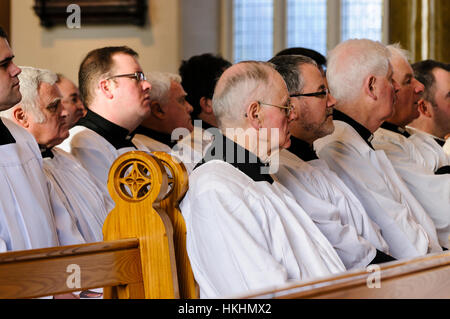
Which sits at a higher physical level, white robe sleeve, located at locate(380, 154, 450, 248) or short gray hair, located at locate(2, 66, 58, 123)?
short gray hair, located at locate(2, 66, 58, 123)

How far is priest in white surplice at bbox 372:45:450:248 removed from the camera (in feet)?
15.7

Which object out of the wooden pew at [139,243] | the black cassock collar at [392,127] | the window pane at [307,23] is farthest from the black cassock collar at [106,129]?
the window pane at [307,23]

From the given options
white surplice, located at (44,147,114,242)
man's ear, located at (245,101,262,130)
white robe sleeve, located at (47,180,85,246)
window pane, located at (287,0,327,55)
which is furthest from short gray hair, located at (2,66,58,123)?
window pane, located at (287,0,327,55)

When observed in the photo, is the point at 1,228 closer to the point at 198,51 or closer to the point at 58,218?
the point at 58,218

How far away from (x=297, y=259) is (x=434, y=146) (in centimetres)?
317

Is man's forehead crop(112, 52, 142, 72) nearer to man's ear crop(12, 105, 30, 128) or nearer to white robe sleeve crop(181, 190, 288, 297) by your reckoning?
man's ear crop(12, 105, 30, 128)

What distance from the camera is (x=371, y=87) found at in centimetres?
457

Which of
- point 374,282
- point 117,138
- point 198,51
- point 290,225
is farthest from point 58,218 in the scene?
point 198,51

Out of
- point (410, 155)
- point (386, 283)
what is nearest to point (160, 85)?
point (410, 155)

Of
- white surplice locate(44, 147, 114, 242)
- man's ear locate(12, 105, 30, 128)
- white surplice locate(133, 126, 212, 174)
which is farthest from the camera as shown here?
white surplice locate(133, 126, 212, 174)

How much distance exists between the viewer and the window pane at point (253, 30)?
9.95 metres

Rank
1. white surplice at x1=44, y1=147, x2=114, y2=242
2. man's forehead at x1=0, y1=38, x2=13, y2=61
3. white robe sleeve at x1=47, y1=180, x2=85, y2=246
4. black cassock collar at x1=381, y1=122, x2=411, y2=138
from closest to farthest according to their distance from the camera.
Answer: man's forehead at x1=0, y1=38, x2=13, y2=61, white robe sleeve at x1=47, y1=180, x2=85, y2=246, white surplice at x1=44, y1=147, x2=114, y2=242, black cassock collar at x1=381, y1=122, x2=411, y2=138

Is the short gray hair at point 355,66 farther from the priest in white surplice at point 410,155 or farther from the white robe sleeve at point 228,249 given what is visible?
the white robe sleeve at point 228,249

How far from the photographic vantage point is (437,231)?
15.6 ft
